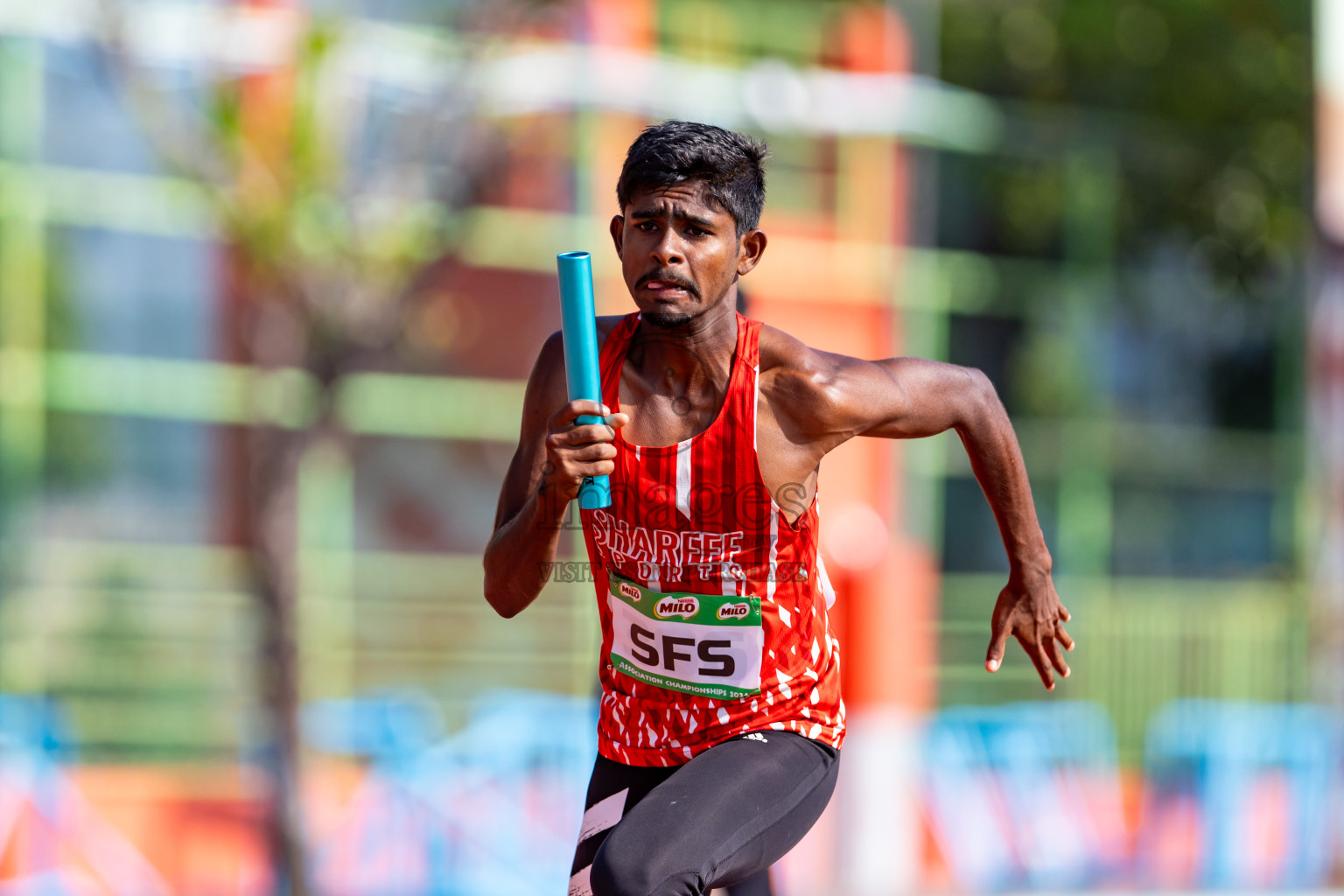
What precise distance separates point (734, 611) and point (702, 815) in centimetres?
41

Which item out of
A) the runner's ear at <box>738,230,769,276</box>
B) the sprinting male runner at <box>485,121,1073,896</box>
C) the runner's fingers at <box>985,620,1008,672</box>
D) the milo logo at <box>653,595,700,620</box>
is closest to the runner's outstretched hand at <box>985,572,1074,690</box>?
the runner's fingers at <box>985,620,1008,672</box>

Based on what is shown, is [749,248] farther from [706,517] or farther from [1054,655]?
[1054,655]

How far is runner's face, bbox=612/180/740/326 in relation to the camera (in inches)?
111

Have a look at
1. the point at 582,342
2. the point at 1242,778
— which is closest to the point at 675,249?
the point at 582,342

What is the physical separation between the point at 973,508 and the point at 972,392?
29.4 ft

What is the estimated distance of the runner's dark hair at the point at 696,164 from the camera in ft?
9.25

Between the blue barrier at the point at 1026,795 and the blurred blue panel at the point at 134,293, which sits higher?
the blurred blue panel at the point at 134,293

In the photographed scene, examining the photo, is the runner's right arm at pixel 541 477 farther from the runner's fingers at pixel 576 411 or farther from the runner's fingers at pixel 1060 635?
the runner's fingers at pixel 1060 635

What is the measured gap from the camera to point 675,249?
9.21ft

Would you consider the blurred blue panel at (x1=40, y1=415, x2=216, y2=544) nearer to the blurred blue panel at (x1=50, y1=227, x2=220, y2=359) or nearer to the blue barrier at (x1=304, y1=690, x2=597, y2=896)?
the blurred blue panel at (x1=50, y1=227, x2=220, y2=359)

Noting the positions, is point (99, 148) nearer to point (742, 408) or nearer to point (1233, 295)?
point (742, 408)

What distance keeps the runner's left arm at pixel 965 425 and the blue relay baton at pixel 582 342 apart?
1.67 feet

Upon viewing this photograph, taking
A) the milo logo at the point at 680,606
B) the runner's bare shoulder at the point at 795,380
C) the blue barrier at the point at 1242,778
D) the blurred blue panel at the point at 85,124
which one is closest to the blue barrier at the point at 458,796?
the blurred blue panel at the point at 85,124

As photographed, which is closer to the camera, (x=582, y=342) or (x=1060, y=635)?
(x=582, y=342)
